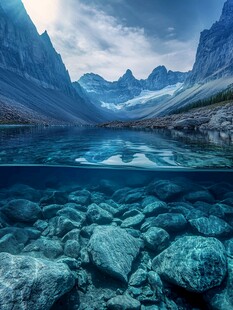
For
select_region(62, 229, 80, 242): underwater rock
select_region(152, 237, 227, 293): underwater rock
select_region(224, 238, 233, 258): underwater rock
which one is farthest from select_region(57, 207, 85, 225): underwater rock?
select_region(224, 238, 233, 258): underwater rock

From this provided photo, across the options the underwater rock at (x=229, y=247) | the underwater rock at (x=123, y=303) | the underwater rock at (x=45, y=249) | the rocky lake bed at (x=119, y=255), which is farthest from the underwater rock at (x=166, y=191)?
the underwater rock at (x=123, y=303)

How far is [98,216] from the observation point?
7789 mm

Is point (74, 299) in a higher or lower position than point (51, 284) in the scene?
lower

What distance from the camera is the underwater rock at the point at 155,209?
8.08 meters

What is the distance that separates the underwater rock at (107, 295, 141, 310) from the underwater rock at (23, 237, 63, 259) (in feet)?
6.76

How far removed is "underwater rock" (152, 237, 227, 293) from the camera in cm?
467

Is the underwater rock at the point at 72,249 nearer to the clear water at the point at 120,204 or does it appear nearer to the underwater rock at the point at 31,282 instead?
the clear water at the point at 120,204

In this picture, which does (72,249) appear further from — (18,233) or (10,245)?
(18,233)

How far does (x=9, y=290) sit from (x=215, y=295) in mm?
3974

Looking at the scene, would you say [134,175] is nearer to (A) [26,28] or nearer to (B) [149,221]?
(B) [149,221]

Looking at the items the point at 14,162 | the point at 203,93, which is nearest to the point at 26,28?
the point at 203,93

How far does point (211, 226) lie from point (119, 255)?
10.9 feet

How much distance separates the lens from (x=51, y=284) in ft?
14.2

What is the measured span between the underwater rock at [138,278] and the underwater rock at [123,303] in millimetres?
507
